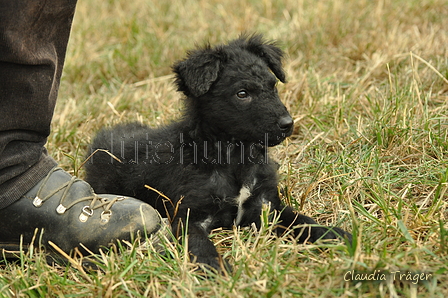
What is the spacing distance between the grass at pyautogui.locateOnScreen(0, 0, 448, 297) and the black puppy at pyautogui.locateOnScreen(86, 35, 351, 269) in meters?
0.16

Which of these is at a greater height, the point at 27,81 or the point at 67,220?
the point at 27,81

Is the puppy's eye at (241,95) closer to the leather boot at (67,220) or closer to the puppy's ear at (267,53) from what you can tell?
the puppy's ear at (267,53)

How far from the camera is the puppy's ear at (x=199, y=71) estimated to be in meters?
2.98

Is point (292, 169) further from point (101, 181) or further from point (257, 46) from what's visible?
point (101, 181)

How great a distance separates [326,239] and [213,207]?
668 millimetres

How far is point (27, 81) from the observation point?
2512 mm

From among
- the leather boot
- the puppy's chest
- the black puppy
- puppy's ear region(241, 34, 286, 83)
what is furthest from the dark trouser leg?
puppy's ear region(241, 34, 286, 83)

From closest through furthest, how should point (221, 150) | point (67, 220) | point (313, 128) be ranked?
point (67, 220) < point (221, 150) < point (313, 128)

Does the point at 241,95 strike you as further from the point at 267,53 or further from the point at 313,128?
the point at 313,128

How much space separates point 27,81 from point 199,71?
0.99m

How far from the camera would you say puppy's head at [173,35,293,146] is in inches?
117

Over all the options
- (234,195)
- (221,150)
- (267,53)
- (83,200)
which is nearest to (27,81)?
(83,200)

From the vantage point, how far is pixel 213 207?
2889mm

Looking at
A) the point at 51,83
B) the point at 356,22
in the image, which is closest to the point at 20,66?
the point at 51,83
